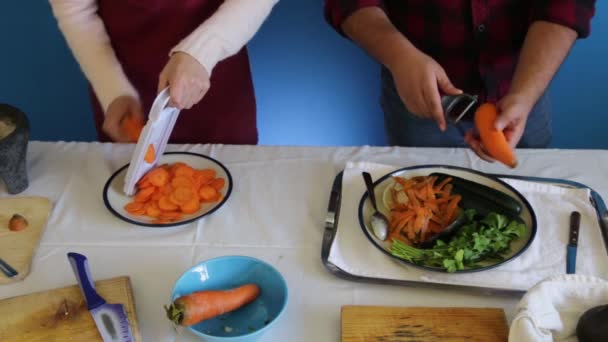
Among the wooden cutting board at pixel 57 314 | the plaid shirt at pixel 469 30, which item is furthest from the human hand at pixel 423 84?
the wooden cutting board at pixel 57 314

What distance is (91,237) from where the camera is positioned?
105cm

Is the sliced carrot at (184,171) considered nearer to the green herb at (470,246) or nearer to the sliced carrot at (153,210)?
the sliced carrot at (153,210)

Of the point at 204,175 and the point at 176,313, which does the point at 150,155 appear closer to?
the point at 204,175

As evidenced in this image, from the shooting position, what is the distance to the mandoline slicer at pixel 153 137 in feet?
3.29

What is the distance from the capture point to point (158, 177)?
111 centimetres

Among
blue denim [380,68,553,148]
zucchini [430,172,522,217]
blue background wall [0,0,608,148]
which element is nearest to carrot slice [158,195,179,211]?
zucchini [430,172,522,217]

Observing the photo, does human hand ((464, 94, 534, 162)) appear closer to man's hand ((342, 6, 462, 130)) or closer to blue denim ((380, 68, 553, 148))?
man's hand ((342, 6, 462, 130))

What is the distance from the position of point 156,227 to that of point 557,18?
894 millimetres

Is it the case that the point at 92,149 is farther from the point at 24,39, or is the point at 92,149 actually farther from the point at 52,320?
the point at 24,39

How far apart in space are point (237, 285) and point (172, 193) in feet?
0.84

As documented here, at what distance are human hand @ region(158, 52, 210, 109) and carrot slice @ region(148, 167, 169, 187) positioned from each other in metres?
0.14

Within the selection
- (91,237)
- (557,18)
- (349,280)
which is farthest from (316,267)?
(557,18)

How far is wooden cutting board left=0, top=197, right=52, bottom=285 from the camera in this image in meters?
0.99

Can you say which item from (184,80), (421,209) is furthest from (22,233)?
(421,209)
